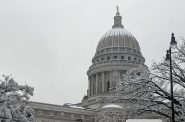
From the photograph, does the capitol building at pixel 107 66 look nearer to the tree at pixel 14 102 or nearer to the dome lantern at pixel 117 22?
the dome lantern at pixel 117 22

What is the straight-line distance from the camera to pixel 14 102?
31438mm

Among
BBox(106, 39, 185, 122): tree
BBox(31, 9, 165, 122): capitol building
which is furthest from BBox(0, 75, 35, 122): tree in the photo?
BBox(31, 9, 165, 122): capitol building

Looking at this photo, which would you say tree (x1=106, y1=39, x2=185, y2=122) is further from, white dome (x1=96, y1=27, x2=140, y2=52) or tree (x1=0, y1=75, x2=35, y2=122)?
white dome (x1=96, y1=27, x2=140, y2=52)

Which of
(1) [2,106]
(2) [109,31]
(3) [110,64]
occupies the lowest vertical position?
(1) [2,106]

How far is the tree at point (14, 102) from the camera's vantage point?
30.0 meters

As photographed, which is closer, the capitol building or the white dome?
the capitol building

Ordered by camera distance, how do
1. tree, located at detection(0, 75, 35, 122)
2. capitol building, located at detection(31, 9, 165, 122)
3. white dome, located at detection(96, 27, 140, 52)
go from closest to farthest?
tree, located at detection(0, 75, 35, 122) → capitol building, located at detection(31, 9, 165, 122) → white dome, located at detection(96, 27, 140, 52)

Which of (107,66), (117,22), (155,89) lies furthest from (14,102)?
(117,22)

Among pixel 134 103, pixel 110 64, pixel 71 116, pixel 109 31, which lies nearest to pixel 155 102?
pixel 134 103

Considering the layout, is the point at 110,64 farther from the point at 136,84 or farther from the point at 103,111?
the point at 136,84

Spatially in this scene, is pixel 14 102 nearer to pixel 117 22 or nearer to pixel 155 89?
pixel 155 89

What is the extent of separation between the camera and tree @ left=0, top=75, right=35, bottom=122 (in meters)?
30.0

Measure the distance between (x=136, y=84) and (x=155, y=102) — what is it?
2.00 meters

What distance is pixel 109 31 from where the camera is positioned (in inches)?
4311
